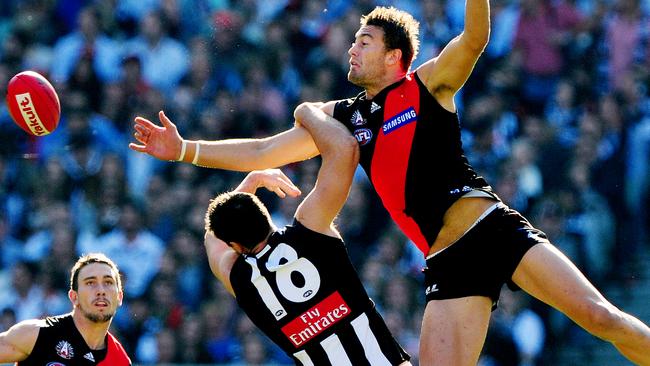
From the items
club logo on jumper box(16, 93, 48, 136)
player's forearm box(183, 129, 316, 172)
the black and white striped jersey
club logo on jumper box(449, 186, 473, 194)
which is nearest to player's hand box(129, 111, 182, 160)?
player's forearm box(183, 129, 316, 172)

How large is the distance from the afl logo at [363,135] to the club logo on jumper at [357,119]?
Answer: 0.05 meters

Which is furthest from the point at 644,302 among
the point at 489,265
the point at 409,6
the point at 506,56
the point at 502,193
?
the point at 489,265

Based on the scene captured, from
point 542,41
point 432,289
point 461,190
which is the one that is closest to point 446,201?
point 461,190

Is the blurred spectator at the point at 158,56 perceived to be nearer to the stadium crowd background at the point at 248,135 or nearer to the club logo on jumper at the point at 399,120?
the stadium crowd background at the point at 248,135

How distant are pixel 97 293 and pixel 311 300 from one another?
203cm

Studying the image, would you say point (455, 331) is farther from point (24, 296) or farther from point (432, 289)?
point (24, 296)

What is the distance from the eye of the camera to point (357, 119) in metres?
7.89

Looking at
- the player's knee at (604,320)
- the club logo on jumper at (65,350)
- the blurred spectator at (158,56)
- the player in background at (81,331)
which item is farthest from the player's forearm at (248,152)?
the blurred spectator at (158,56)

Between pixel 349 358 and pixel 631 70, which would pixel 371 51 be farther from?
pixel 631 70

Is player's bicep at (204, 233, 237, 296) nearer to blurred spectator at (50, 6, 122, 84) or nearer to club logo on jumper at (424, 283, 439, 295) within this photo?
club logo on jumper at (424, 283, 439, 295)

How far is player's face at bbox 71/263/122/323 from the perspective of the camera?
867 cm

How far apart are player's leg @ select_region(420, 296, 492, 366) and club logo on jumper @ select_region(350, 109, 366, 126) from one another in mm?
1164

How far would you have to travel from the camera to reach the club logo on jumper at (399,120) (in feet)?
25.2

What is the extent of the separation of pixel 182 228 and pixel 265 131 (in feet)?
4.54
